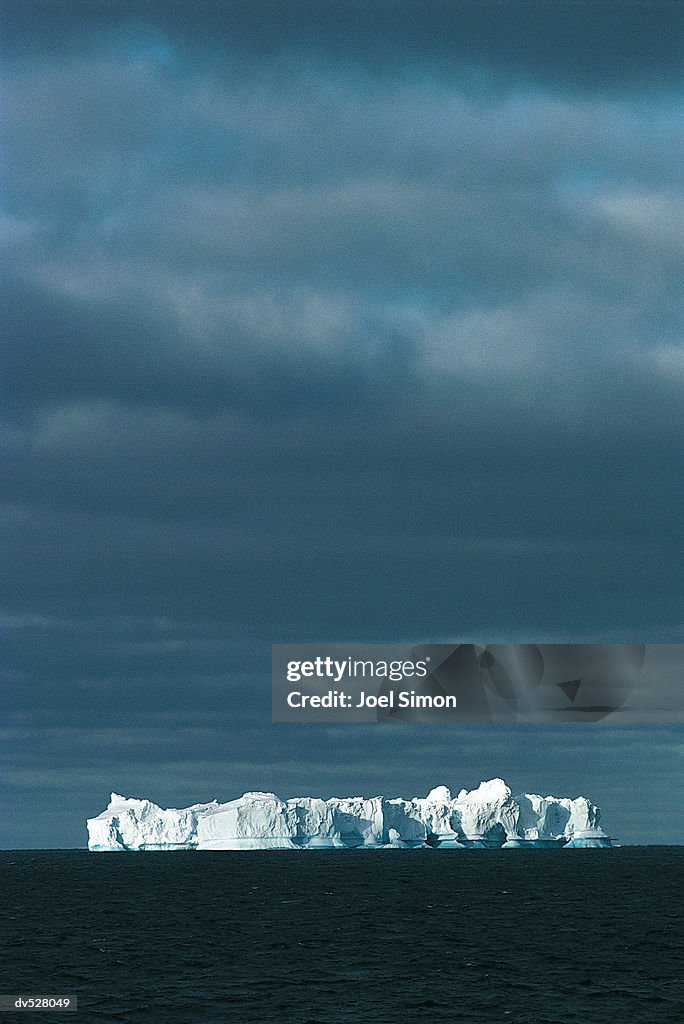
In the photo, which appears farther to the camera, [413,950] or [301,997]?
[413,950]

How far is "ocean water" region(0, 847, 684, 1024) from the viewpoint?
58156 mm

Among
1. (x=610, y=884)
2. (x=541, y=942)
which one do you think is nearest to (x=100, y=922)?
(x=541, y=942)

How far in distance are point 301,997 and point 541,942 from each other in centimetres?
2886

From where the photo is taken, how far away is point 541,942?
85.2 meters

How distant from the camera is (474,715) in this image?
179ft

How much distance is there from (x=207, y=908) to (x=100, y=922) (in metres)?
16.7

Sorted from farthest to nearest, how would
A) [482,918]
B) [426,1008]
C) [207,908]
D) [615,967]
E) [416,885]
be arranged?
[416,885], [207,908], [482,918], [615,967], [426,1008]

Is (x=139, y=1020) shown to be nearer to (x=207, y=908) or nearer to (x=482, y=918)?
(x=482, y=918)

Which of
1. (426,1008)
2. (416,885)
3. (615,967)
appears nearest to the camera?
(426,1008)

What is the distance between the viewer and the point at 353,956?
77312 mm

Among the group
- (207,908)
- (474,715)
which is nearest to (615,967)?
(474,715)

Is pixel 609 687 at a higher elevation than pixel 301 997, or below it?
higher

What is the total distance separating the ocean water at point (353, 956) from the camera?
58.2 meters

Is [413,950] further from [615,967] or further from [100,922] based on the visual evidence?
[100,922]
